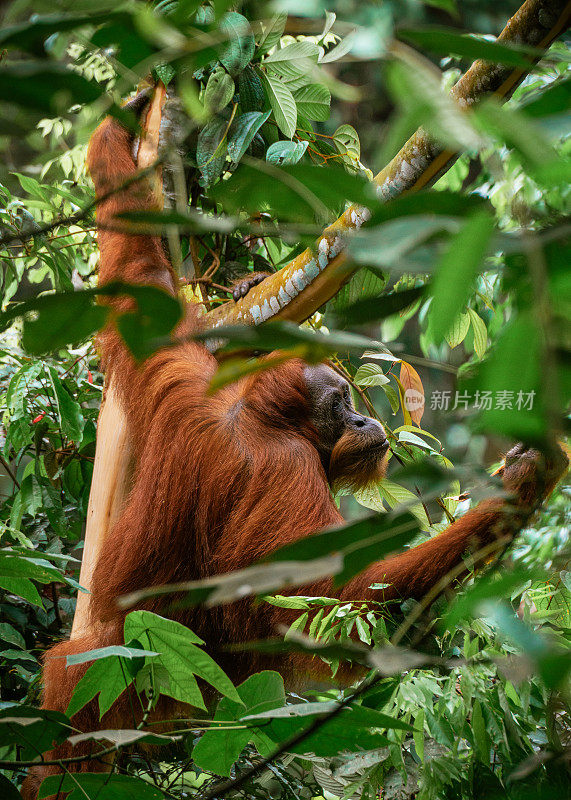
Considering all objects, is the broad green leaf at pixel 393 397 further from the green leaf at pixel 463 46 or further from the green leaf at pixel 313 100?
the green leaf at pixel 463 46

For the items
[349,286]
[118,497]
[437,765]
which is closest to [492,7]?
[349,286]

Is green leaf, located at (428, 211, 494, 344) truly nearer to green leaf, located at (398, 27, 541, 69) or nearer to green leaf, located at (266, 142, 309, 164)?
green leaf, located at (398, 27, 541, 69)

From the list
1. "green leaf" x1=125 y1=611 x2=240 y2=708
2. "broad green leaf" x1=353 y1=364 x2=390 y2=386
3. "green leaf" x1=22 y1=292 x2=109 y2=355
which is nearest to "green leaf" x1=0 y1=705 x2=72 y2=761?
"green leaf" x1=125 y1=611 x2=240 y2=708

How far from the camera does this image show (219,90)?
173 cm

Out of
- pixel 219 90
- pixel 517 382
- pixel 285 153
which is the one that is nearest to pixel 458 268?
pixel 517 382

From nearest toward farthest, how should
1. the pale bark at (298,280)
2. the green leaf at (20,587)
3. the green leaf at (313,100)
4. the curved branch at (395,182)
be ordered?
the green leaf at (20,587) < the curved branch at (395,182) < the pale bark at (298,280) < the green leaf at (313,100)

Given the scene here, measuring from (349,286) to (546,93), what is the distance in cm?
138

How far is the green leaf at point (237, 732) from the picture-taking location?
80 cm

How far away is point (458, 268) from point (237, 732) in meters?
0.67

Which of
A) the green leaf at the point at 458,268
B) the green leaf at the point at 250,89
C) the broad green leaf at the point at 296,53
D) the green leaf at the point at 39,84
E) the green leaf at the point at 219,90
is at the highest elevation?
the broad green leaf at the point at 296,53

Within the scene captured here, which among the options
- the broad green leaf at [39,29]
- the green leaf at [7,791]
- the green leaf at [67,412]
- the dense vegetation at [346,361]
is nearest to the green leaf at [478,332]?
the dense vegetation at [346,361]

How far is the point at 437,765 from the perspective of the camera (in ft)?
2.99

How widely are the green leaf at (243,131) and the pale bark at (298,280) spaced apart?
0.20 m

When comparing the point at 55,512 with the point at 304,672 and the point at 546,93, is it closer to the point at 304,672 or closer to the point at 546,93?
the point at 304,672
